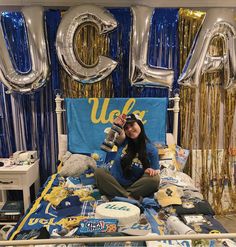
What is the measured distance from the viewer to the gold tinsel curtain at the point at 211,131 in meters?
3.23

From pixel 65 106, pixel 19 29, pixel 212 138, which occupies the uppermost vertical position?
pixel 19 29

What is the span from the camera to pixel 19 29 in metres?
3.08

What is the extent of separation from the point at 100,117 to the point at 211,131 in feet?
3.89

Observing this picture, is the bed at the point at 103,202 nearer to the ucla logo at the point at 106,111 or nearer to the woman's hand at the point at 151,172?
the ucla logo at the point at 106,111

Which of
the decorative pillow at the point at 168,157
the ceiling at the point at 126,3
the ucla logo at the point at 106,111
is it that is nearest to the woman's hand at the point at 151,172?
the decorative pillow at the point at 168,157

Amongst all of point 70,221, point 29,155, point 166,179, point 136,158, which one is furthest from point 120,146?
point 29,155

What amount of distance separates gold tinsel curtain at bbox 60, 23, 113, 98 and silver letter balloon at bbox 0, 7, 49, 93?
10.5 inches

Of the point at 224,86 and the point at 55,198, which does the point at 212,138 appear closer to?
the point at 224,86

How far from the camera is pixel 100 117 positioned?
3150 millimetres

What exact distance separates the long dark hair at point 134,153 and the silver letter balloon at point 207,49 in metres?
0.88

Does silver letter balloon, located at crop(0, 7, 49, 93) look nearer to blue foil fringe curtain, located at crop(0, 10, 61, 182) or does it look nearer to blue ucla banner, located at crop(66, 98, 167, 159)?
blue foil fringe curtain, located at crop(0, 10, 61, 182)

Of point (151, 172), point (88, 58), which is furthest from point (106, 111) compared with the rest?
point (151, 172)

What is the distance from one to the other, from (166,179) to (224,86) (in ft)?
3.98

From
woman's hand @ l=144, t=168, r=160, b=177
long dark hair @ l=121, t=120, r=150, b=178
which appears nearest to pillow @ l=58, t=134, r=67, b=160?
long dark hair @ l=121, t=120, r=150, b=178
